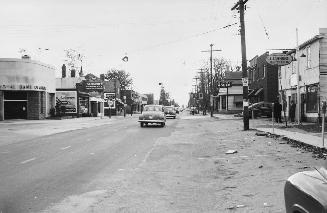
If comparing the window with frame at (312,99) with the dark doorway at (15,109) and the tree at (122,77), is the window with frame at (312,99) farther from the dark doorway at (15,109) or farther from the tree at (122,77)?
the tree at (122,77)

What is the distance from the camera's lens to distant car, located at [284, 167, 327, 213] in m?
3.44

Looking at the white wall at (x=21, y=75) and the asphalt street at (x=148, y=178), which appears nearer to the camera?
the asphalt street at (x=148, y=178)

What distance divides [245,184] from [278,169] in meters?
1.98

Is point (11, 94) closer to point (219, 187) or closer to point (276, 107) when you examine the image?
point (276, 107)

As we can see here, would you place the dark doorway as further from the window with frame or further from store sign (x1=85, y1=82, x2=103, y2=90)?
the window with frame

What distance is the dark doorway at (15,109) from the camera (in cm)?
5041

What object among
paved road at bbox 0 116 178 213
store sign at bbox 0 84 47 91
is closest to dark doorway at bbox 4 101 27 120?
store sign at bbox 0 84 47 91

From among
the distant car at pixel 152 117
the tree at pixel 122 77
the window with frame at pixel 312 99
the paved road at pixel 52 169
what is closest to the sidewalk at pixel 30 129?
the distant car at pixel 152 117

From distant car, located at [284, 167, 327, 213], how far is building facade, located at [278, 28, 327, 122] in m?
23.8

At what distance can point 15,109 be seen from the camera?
5078cm

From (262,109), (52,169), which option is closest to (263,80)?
(262,109)

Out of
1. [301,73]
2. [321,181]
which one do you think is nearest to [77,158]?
[321,181]

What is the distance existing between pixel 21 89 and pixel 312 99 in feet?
102

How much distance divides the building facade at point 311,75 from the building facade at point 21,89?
28.2 metres
